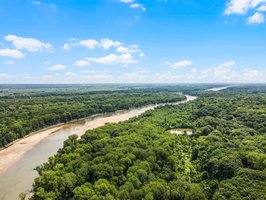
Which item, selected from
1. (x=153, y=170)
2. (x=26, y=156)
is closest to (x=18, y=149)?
(x=26, y=156)

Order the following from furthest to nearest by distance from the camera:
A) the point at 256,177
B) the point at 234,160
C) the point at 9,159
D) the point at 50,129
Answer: the point at 50,129 → the point at 9,159 → the point at 234,160 → the point at 256,177

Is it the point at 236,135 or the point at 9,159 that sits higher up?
the point at 236,135

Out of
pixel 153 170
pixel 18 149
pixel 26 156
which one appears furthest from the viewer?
pixel 18 149

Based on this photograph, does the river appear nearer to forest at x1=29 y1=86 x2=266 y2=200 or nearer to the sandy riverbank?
the sandy riverbank

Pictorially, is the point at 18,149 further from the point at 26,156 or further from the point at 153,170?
the point at 153,170

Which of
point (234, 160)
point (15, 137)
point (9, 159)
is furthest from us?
point (15, 137)

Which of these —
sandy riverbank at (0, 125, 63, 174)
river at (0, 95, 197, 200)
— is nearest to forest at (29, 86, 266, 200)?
river at (0, 95, 197, 200)

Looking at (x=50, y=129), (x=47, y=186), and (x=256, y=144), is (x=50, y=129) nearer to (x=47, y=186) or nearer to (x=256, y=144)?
(x=47, y=186)

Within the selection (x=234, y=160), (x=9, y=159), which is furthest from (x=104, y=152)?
(x=9, y=159)

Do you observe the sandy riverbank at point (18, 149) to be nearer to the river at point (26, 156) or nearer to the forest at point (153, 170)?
the river at point (26, 156)
